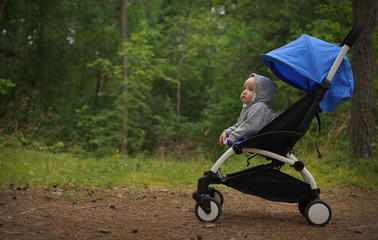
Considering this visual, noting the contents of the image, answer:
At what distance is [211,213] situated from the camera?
147 inches

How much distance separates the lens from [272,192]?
152 inches

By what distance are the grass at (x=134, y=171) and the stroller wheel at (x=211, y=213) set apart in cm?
207

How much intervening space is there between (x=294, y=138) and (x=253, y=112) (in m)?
0.47

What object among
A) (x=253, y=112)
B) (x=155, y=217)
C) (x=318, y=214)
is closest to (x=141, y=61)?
(x=155, y=217)

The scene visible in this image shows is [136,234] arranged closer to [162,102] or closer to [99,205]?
[99,205]

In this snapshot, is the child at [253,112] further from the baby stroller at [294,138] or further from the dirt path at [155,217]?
the dirt path at [155,217]

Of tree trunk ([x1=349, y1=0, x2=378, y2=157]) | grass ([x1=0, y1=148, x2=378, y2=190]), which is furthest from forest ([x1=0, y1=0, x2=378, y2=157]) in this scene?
grass ([x1=0, y1=148, x2=378, y2=190])

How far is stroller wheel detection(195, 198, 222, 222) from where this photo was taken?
12.2 feet

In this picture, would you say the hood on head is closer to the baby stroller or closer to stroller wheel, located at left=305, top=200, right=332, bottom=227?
the baby stroller

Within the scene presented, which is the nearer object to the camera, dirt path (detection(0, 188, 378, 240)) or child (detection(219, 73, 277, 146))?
dirt path (detection(0, 188, 378, 240))

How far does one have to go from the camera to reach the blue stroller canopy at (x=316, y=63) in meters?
3.67

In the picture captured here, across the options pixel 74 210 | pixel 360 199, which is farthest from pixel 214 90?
pixel 74 210

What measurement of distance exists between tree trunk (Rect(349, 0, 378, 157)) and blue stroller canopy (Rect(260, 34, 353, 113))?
394cm

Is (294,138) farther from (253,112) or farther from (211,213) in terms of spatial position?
(211,213)
